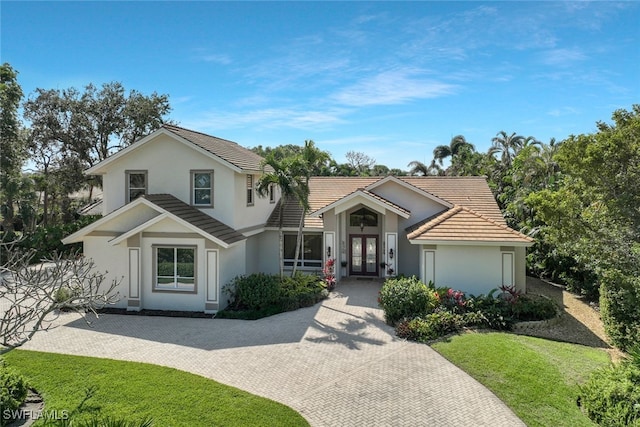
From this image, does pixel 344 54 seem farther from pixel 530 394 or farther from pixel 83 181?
pixel 83 181

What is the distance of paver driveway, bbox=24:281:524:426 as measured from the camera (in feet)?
31.2

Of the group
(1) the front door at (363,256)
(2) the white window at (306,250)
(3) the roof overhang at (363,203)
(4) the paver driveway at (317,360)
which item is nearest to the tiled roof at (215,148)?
(3) the roof overhang at (363,203)

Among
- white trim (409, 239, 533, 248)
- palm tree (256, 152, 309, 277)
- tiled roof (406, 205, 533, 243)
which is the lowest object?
white trim (409, 239, 533, 248)

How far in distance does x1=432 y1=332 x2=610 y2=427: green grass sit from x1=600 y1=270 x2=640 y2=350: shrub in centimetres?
123

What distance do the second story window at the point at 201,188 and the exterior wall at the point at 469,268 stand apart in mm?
10894

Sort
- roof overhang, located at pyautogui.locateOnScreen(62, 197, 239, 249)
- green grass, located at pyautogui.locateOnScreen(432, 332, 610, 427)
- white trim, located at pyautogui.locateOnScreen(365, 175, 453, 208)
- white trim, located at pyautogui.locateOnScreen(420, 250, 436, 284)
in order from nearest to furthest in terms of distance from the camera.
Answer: green grass, located at pyautogui.locateOnScreen(432, 332, 610, 427) < roof overhang, located at pyautogui.locateOnScreen(62, 197, 239, 249) < white trim, located at pyautogui.locateOnScreen(420, 250, 436, 284) < white trim, located at pyautogui.locateOnScreen(365, 175, 453, 208)

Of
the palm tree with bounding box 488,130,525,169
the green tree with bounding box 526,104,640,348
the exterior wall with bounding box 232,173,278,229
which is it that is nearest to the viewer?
the green tree with bounding box 526,104,640,348

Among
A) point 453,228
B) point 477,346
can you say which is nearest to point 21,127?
point 453,228

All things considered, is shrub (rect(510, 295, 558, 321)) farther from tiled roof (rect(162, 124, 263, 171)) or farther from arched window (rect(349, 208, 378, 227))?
tiled roof (rect(162, 124, 263, 171))

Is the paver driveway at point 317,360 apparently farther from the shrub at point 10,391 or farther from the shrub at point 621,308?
the shrub at point 621,308

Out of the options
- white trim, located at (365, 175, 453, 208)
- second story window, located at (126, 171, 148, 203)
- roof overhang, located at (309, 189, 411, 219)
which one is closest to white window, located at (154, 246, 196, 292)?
second story window, located at (126, 171, 148, 203)

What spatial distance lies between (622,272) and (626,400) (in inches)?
196

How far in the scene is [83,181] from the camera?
134 feet

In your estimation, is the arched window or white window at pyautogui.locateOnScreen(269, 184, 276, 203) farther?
white window at pyautogui.locateOnScreen(269, 184, 276, 203)
